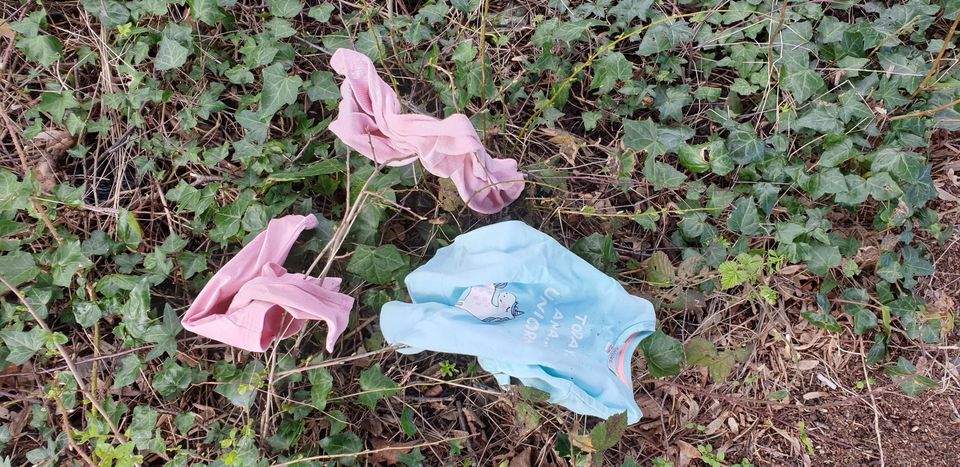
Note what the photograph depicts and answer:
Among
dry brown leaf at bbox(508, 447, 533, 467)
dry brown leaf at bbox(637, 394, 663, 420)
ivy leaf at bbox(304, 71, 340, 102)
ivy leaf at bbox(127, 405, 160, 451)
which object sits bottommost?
dry brown leaf at bbox(508, 447, 533, 467)

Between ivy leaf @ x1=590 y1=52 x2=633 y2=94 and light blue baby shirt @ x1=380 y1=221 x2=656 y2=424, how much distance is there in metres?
0.67

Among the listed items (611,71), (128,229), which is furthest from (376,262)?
(611,71)

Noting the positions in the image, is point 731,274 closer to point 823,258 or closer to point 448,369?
point 823,258

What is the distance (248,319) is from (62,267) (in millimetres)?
643

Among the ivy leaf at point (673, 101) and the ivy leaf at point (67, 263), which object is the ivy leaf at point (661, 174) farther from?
the ivy leaf at point (67, 263)

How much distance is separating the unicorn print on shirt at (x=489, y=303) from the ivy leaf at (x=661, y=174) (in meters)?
0.64

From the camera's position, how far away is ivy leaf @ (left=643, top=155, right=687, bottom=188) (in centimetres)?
191

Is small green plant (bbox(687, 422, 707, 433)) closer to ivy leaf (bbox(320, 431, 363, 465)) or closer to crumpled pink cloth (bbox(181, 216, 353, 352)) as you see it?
ivy leaf (bbox(320, 431, 363, 465))

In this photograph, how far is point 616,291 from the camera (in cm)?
168

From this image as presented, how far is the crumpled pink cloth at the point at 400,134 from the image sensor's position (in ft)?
5.36

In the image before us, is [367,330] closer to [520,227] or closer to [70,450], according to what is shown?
[520,227]

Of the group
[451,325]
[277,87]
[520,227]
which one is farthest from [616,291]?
[277,87]

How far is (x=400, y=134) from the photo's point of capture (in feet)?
5.52

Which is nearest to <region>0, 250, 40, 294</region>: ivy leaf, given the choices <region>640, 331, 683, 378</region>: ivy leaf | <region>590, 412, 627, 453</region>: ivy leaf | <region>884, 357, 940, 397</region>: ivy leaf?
<region>590, 412, 627, 453</region>: ivy leaf
